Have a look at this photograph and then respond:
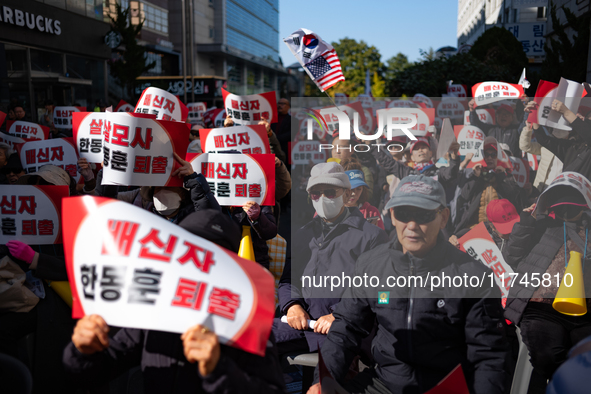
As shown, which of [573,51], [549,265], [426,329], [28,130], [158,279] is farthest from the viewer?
[573,51]

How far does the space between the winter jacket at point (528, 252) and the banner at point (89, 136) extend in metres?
3.21

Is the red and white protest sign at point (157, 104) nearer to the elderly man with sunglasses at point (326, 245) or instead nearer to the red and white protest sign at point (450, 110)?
the red and white protest sign at point (450, 110)

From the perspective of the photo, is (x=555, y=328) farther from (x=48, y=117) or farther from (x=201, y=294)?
(x=48, y=117)

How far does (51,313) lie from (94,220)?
1780 mm

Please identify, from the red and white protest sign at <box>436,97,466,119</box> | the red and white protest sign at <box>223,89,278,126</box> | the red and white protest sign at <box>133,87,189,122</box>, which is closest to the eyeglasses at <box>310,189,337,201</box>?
the red and white protest sign at <box>436,97,466,119</box>

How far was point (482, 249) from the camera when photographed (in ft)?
9.96

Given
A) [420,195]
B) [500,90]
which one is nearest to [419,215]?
[420,195]

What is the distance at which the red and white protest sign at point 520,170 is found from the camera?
3.23 m

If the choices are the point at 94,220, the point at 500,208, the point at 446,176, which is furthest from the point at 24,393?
the point at 500,208

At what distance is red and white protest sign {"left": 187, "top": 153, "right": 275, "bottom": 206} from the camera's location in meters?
4.08

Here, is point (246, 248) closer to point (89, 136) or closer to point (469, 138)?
point (469, 138)

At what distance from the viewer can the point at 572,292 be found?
2.90 meters

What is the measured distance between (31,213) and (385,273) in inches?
90.2

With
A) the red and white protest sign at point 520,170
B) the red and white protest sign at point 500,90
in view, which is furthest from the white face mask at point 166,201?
the red and white protest sign at point 500,90
